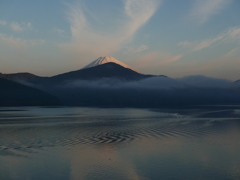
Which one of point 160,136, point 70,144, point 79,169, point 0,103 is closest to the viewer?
point 79,169

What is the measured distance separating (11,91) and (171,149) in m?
147

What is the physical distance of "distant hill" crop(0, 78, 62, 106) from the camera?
5576 inches

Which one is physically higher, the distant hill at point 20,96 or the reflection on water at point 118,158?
the distant hill at point 20,96

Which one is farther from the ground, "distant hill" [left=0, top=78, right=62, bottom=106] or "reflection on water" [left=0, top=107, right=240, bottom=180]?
"distant hill" [left=0, top=78, right=62, bottom=106]

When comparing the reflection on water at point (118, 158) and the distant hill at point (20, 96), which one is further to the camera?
the distant hill at point (20, 96)

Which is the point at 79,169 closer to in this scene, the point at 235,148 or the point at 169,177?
the point at 169,177

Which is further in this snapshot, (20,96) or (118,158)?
(20,96)

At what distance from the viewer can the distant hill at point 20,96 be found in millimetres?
141637

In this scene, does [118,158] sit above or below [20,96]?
below

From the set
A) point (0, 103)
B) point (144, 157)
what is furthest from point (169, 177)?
point (0, 103)

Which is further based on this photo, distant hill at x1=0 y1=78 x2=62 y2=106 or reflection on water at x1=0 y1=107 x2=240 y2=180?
distant hill at x1=0 y1=78 x2=62 y2=106

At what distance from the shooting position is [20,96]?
496 feet

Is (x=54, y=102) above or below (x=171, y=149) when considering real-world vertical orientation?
above

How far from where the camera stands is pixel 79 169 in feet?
50.6
